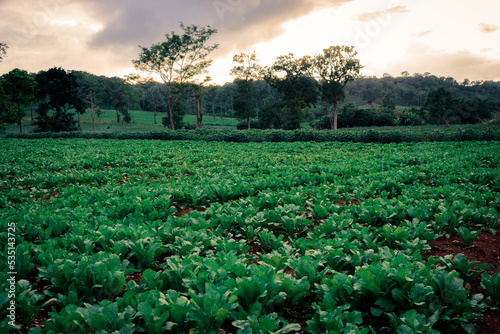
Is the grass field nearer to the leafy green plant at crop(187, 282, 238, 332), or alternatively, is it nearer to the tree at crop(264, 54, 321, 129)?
the tree at crop(264, 54, 321, 129)

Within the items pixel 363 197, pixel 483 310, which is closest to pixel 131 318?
pixel 483 310

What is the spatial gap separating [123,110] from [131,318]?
9216cm

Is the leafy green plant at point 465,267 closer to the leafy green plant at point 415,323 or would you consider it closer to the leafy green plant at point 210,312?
the leafy green plant at point 415,323

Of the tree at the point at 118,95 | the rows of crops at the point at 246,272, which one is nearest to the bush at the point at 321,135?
the rows of crops at the point at 246,272

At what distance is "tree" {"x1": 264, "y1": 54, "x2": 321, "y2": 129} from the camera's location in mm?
49375

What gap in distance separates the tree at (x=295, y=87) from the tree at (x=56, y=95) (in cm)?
3953

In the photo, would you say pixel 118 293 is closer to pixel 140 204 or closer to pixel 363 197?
pixel 140 204

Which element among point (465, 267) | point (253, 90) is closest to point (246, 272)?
point (465, 267)

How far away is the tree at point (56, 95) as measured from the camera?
167ft

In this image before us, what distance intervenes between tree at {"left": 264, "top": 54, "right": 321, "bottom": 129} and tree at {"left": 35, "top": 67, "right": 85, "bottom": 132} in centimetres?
3953

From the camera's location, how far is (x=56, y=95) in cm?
5262

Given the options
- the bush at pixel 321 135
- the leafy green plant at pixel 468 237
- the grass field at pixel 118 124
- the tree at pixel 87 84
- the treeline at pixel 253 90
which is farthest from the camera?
the tree at pixel 87 84

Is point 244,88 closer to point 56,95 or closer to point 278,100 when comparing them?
point 278,100

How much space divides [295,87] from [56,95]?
45547 millimetres
